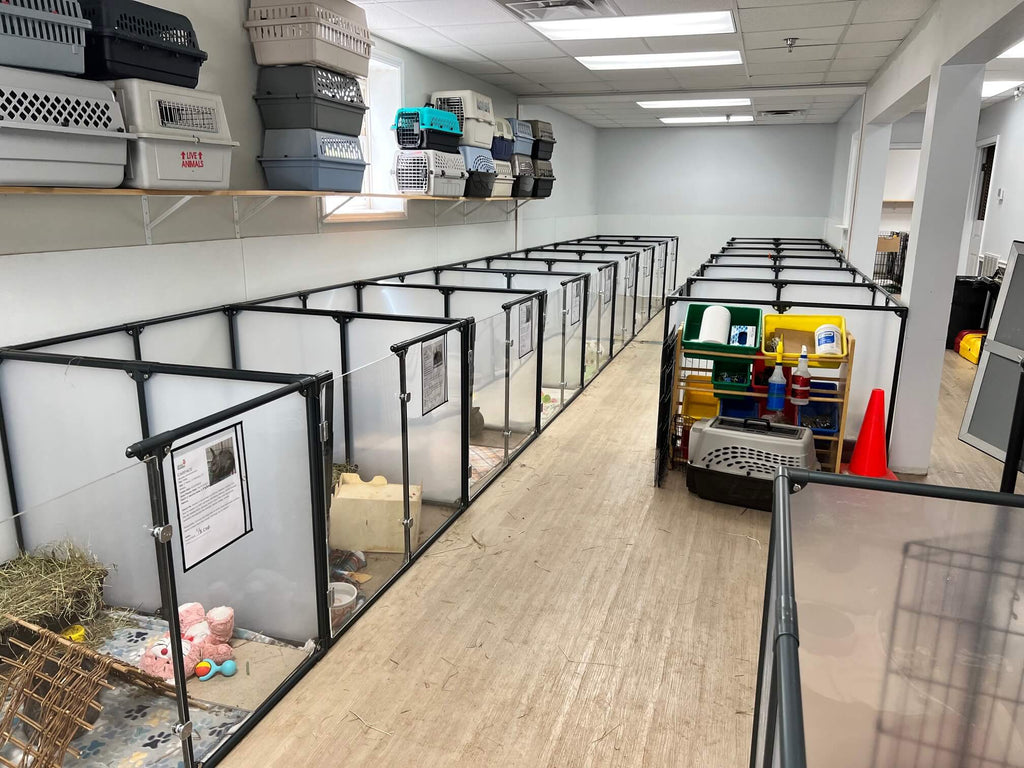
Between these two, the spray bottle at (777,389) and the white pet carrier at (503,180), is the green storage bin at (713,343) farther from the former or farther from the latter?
the white pet carrier at (503,180)

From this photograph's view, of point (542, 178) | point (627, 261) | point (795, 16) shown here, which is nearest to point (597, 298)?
point (627, 261)

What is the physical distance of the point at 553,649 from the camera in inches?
106

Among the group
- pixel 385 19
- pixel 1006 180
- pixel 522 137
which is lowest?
pixel 1006 180

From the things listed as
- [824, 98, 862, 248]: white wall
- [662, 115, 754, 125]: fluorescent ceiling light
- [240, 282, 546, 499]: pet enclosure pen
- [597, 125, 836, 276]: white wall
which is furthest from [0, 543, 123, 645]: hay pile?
[597, 125, 836, 276]: white wall

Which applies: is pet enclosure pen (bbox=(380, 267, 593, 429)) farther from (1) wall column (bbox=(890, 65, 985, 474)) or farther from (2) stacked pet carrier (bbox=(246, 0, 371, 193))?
(1) wall column (bbox=(890, 65, 985, 474))

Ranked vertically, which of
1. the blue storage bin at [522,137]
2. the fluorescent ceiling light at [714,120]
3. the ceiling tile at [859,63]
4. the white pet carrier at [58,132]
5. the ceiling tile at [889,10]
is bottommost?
the white pet carrier at [58,132]

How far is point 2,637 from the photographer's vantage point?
2.08m

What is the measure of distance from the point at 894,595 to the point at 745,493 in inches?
88.3

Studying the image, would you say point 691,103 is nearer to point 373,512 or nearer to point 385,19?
point 385,19

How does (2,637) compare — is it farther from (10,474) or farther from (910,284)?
(910,284)

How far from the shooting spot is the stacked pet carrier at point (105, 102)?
238 centimetres

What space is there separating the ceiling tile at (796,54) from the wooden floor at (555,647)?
12.5ft

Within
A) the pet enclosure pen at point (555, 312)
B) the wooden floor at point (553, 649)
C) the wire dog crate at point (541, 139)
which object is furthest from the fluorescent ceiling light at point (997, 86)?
the wooden floor at point (553, 649)

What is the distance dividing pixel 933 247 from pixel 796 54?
2620mm
